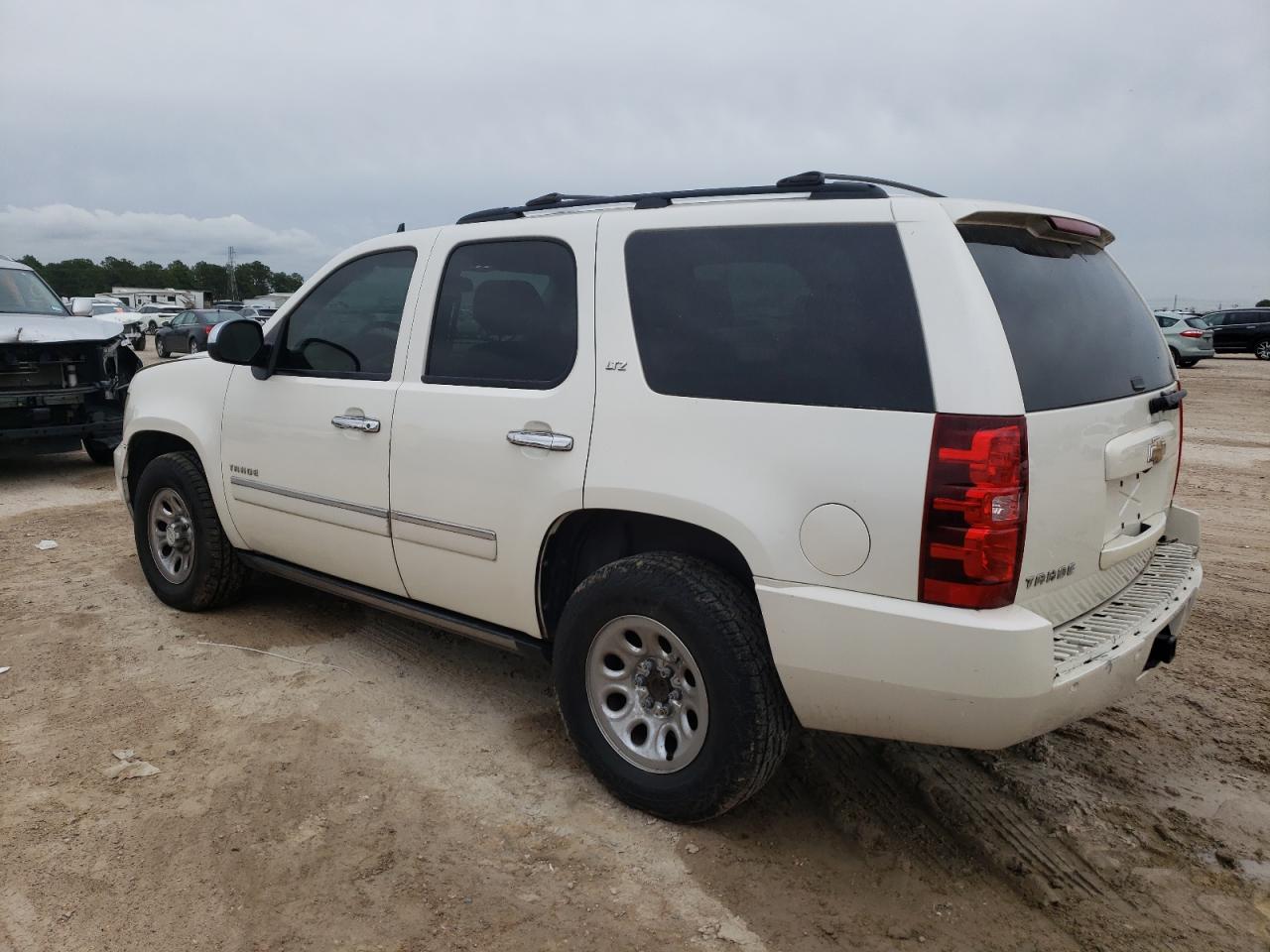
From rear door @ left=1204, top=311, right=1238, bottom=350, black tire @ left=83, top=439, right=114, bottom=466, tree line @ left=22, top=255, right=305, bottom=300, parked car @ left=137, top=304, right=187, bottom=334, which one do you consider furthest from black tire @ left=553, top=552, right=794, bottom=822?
tree line @ left=22, top=255, right=305, bottom=300

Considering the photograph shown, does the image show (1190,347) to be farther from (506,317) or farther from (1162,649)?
(506,317)

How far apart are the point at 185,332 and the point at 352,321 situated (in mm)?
30068

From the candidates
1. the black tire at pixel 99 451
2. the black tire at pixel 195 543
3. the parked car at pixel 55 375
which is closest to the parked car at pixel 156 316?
the black tire at pixel 99 451

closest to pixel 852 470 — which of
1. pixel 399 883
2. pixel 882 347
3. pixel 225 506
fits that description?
pixel 882 347

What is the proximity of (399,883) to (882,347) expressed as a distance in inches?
80.9

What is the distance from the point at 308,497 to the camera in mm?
4047

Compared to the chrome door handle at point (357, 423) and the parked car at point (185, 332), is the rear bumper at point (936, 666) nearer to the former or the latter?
the chrome door handle at point (357, 423)

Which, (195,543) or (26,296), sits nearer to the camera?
(195,543)

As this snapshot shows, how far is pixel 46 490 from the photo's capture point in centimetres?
843

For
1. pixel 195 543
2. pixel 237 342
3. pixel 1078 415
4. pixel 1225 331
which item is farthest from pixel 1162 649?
pixel 1225 331

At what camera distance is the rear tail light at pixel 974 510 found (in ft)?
7.80

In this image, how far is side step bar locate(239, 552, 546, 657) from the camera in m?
3.49

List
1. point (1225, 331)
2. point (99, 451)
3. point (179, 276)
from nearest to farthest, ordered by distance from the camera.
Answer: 1. point (99, 451)
2. point (1225, 331)
3. point (179, 276)

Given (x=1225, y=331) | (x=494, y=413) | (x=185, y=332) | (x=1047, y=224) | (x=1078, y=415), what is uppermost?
(x=1047, y=224)
